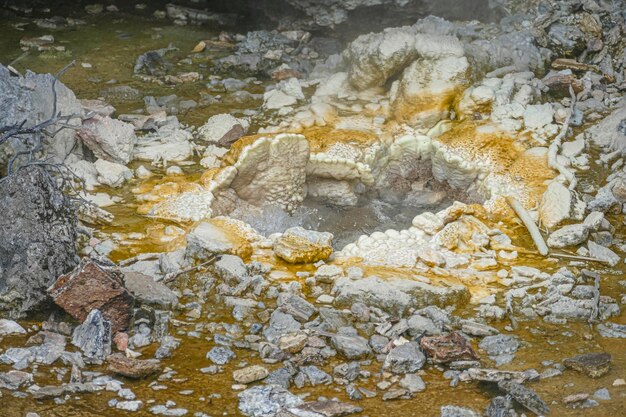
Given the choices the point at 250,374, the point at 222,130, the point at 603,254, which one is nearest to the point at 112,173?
the point at 222,130

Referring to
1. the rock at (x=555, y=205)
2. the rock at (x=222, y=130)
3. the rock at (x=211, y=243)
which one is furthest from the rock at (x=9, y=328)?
the rock at (x=555, y=205)

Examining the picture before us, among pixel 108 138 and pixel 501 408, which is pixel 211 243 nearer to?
pixel 108 138

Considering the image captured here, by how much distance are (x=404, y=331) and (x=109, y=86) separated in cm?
450

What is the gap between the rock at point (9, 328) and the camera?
4.23 metres

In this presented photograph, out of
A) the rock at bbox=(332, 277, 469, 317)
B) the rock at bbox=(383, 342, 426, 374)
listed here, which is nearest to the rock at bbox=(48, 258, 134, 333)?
the rock at bbox=(332, 277, 469, 317)

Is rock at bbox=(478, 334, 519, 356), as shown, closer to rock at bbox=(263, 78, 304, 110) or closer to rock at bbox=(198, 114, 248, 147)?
rock at bbox=(198, 114, 248, 147)

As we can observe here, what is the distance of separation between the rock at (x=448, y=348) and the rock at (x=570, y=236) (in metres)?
1.49

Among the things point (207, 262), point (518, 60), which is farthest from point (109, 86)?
point (518, 60)

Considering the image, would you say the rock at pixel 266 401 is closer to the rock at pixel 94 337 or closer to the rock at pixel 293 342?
the rock at pixel 293 342

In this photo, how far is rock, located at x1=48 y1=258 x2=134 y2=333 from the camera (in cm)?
429

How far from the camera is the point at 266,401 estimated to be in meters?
3.79

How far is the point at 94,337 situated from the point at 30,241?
2.45 ft

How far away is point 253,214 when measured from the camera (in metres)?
6.34

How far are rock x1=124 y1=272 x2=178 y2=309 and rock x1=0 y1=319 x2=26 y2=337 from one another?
609 millimetres
